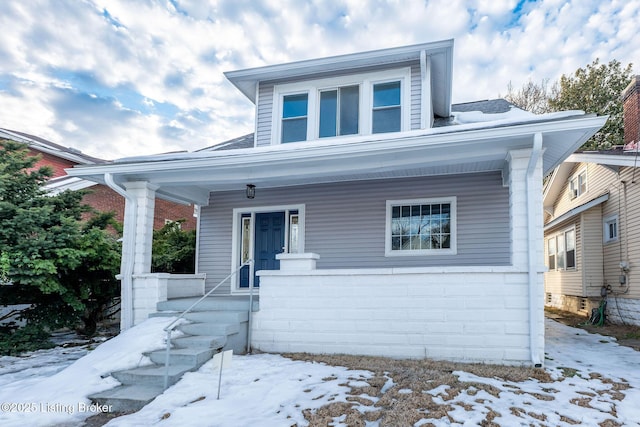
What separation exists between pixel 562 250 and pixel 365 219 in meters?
8.99

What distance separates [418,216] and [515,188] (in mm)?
2237

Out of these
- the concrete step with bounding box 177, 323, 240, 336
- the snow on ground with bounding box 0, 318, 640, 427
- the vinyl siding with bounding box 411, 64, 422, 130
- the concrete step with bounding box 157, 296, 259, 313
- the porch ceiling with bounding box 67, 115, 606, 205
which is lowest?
the snow on ground with bounding box 0, 318, 640, 427

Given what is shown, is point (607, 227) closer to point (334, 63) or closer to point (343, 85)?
point (343, 85)

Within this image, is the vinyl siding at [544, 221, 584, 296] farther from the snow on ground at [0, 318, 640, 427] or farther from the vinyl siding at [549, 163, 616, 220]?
the snow on ground at [0, 318, 640, 427]

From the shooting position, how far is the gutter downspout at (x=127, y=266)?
20.6 feet

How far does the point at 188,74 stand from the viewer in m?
12.7

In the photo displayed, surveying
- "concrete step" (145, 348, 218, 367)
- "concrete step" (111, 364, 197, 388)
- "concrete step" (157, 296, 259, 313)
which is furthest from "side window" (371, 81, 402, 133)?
"concrete step" (111, 364, 197, 388)

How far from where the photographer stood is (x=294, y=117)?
308 inches

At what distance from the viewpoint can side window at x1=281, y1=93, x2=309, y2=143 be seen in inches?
305

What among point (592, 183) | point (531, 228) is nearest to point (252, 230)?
point (531, 228)

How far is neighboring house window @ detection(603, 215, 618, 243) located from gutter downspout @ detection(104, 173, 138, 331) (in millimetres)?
10788

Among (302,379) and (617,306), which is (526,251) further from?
(617,306)

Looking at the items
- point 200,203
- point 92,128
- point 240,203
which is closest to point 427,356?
point 240,203

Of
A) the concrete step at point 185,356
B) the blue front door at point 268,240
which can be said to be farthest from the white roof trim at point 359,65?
the concrete step at point 185,356
